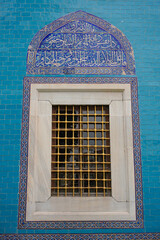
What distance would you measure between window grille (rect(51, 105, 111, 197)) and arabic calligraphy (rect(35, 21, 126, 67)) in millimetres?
668

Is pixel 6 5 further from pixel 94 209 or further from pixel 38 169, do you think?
pixel 94 209

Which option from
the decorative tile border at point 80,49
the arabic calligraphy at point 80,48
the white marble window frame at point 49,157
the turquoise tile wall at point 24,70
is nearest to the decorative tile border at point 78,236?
the turquoise tile wall at point 24,70

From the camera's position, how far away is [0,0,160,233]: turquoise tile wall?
3.35m

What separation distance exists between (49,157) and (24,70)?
1313mm

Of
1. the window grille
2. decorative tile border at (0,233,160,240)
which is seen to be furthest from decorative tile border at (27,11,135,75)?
decorative tile border at (0,233,160,240)

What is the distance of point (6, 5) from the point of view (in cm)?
392

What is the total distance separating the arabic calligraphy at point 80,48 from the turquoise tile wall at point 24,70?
0.23 meters

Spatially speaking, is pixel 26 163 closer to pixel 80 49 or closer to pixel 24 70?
pixel 24 70

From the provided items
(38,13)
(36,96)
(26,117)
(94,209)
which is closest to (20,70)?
(36,96)

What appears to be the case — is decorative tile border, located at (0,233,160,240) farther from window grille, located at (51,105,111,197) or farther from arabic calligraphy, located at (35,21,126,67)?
arabic calligraphy, located at (35,21,126,67)

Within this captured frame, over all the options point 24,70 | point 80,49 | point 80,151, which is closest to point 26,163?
point 80,151

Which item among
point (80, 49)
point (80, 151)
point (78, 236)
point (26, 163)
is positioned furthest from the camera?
point (80, 49)

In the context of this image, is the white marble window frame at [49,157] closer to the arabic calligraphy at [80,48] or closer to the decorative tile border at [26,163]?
the decorative tile border at [26,163]

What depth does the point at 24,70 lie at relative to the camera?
368cm
